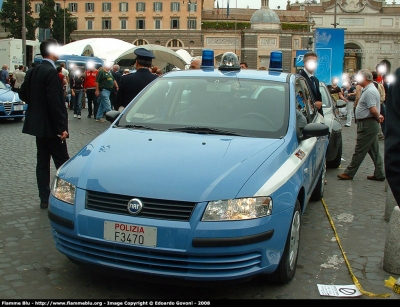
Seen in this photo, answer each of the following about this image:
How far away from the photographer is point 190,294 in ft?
13.5

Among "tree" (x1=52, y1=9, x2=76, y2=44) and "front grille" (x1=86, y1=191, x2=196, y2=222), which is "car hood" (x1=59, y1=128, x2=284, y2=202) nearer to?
"front grille" (x1=86, y1=191, x2=196, y2=222)

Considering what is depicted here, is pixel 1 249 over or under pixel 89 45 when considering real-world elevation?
under

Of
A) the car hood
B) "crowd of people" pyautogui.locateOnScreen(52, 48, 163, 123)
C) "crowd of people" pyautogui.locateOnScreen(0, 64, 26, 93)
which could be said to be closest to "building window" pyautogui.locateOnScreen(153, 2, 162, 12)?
"crowd of people" pyautogui.locateOnScreen(0, 64, 26, 93)

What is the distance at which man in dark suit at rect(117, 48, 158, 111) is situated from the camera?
8.11 meters

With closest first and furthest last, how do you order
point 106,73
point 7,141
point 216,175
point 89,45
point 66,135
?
point 216,175, point 66,135, point 7,141, point 106,73, point 89,45

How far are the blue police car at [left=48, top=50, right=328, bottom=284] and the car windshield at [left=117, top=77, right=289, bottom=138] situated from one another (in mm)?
23

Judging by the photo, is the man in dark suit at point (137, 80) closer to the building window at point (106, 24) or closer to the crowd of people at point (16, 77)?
the crowd of people at point (16, 77)

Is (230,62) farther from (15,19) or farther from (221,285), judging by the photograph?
(15,19)

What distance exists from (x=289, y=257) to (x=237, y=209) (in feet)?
2.59

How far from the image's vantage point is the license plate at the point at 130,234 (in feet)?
12.2

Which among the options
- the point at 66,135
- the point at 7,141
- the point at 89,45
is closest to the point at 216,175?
the point at 66,135

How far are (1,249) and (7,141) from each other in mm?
7816

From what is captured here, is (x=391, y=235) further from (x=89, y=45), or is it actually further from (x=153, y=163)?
(x=89, y=45)

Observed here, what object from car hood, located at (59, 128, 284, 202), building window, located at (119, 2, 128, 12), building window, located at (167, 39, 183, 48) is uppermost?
building window, located at (119, 2, 128, 12)
